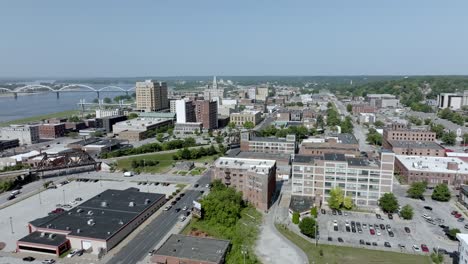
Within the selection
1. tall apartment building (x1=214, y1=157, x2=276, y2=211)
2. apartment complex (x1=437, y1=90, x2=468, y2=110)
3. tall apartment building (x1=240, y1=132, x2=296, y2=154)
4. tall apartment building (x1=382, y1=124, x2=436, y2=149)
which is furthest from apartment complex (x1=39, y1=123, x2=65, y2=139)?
apartment complex (x1=437, y1=90, x2=468, y2=110)

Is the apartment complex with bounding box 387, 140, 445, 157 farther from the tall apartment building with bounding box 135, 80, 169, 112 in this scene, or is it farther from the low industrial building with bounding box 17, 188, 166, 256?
the tall apartment building with bounding box 135, 80, 169, 112

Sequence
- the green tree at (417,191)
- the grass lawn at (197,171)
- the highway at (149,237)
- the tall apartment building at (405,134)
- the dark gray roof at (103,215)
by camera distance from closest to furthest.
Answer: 1. the highway at (149,237)
2. the dark gray roof at (103,215)
3. the green tree at (417,191)
4. the grass lawn at (197,171)
5. the tall apartment building at (405,134)

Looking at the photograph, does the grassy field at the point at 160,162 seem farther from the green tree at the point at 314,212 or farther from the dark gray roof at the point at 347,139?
the green tree at the point at 314,212

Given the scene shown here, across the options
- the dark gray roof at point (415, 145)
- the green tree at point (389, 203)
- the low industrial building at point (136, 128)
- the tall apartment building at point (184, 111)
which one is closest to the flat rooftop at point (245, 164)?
the green tree at point (389, 203)

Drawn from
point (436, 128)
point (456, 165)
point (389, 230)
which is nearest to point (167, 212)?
point (389, 230)

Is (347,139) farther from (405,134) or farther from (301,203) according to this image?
(301,203)
